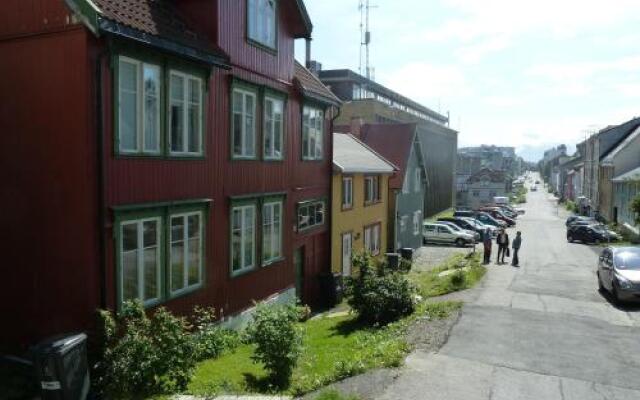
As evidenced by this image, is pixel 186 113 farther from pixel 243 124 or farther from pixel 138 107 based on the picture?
pixel 243 124

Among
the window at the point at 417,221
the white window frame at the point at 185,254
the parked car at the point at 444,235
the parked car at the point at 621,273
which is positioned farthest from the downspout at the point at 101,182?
the parked car at the point at 444,235

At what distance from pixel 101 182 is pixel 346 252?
51.8 ft

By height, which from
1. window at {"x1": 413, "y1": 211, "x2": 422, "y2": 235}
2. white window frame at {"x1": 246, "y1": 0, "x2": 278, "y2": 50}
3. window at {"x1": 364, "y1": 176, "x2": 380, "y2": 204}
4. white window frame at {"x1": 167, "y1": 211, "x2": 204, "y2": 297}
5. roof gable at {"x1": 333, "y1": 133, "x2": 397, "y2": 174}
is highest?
white window frame at {"x1": 246, "y1": 0, "x2": 278, "y2": 50}

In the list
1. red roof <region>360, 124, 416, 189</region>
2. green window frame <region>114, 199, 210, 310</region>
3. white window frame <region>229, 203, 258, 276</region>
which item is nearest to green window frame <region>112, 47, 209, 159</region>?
green window frame <region>114, 199, 210, 310</region>

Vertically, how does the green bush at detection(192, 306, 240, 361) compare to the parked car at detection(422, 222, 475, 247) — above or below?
above

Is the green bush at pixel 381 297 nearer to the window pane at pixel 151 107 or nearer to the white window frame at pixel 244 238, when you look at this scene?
the white window frame at pixel 244 238

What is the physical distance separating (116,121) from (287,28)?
8.34 m

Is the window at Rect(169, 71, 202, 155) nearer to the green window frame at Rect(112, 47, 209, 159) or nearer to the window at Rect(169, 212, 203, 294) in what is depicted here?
the green window frame at Rect(112, 47, 209, 159)

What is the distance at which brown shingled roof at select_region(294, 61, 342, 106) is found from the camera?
18.4 m

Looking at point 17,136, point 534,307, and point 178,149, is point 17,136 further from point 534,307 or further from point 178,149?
point 534,307

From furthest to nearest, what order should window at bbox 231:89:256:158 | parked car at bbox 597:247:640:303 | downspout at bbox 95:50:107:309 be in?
parked car at bbox 597:247:640:303, window at bbox 231:89:256:158, downspout at bbox 95:50:107:309

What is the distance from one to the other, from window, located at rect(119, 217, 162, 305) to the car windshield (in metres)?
13.8

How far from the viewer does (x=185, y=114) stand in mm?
12625

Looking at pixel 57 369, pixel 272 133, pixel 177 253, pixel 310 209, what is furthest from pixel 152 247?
pixel 310 209
